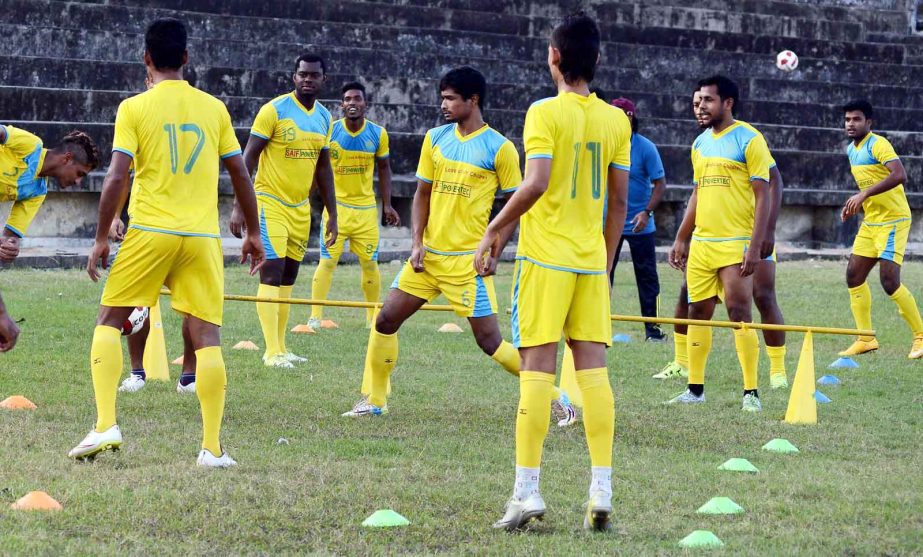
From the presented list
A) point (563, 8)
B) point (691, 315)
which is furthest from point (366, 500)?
point (563, 8)

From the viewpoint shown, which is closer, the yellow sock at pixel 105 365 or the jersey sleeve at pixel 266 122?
the yellow sock at pixel 105 365

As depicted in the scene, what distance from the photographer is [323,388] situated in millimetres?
9141

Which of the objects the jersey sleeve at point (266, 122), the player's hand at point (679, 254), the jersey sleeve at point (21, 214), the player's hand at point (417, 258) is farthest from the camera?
the jersey sleeve at point (266, 122)

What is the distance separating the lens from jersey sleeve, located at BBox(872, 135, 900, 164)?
11.7 metres

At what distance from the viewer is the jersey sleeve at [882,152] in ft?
38.5

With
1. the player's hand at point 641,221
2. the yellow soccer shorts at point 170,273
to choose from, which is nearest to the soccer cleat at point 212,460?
the yellow soccer shorts at point 170,273

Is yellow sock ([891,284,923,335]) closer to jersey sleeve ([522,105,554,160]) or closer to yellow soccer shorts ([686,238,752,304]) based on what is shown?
yellow soccer shorts ([686,238,752,304])

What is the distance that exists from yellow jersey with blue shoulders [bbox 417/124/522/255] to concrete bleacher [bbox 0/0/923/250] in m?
9.53

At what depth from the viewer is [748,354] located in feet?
29.5

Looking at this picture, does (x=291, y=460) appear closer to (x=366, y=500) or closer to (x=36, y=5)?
(x=366, y=500)

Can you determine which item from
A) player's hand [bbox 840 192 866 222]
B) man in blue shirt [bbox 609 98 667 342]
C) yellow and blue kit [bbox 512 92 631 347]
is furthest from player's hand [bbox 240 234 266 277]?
player's hand [bbox 840 192 866 222]

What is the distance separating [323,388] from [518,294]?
12.0 ft

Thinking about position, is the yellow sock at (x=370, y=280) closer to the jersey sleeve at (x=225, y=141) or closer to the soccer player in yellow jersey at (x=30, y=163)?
the soccer player in yellow jersey at (x=30, y=163)

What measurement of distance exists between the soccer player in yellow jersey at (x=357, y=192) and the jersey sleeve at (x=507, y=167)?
4.26 m
